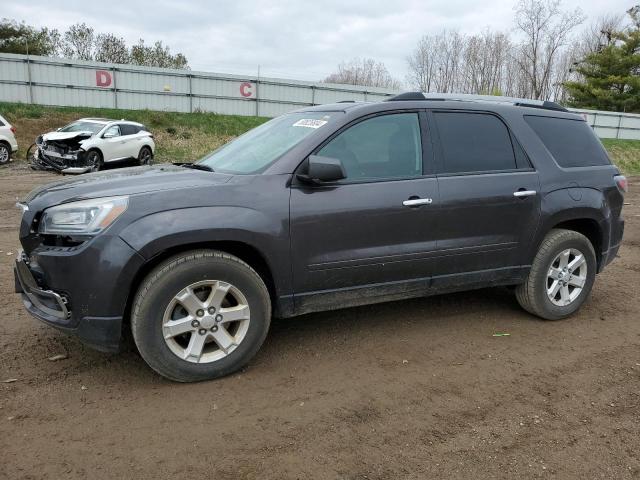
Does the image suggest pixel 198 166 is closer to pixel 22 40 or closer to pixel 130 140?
pixel 130 140

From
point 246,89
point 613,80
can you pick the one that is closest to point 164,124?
point 246,89

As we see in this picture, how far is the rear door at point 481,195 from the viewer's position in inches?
155

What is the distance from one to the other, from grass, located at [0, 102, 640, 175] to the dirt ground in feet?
57.5

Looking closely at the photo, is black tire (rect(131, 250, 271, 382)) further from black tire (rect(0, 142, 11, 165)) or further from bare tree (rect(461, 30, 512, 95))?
bare tree (rect(461, 30, 512, 95))

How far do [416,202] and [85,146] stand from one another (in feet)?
45.6

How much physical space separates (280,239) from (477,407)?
1556 millimetres

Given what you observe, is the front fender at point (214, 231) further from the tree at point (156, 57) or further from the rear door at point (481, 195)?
the tree at point (156, 57)

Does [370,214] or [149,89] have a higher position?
[149,89]

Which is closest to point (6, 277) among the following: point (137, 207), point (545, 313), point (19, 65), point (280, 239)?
point (137, 207)

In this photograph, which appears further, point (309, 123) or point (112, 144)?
point (112, 144)

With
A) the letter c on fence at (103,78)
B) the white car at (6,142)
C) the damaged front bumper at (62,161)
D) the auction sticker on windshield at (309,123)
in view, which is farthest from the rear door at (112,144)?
the auction sticker on windshield at (309,123)

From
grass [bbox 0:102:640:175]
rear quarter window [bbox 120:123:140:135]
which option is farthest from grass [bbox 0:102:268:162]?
rear quarter window [bbox 120:123:140:135]

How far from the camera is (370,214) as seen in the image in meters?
3.61

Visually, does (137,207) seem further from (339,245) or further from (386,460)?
(386,460)
